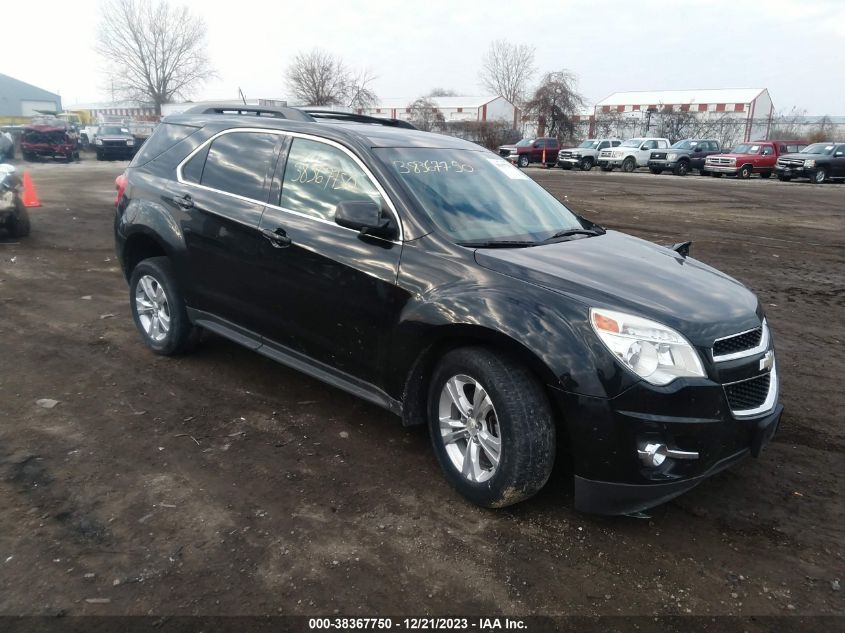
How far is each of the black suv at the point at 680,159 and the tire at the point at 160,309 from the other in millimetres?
31449

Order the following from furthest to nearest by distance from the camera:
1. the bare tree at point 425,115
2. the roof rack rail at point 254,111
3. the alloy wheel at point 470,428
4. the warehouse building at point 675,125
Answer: the bare tree at point 425,115 < the warehouse building at point 675,125 < the roof rack rail at point 254,111 < the alloy wheel at point 470,428

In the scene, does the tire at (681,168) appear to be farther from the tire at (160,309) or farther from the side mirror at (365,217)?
the side mirror at (365,217)

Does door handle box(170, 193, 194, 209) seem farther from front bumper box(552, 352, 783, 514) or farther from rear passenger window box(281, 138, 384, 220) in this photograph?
front bumper box(552, 352, 783, 514)

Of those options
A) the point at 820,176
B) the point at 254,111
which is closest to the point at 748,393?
the point at 254,111

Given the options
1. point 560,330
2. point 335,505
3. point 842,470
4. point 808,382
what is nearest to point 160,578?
point 335,505

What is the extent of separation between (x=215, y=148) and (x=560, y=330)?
302 centimetres

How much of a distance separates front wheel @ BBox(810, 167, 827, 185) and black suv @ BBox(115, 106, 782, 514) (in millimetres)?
28490

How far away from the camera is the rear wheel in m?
32.2

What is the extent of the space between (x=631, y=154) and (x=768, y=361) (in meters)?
32.7

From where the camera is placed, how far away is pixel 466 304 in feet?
10.2

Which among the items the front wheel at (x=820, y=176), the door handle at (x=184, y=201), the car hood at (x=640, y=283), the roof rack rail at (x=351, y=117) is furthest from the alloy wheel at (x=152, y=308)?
the front wheel at (x=820, y=176)

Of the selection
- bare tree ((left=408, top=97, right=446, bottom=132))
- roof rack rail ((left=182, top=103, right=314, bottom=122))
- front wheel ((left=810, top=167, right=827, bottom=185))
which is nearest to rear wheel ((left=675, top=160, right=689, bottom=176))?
front wheel ((left=810, top=167, right=827, bottom=185))

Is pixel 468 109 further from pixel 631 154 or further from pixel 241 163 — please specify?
pixel 241 163

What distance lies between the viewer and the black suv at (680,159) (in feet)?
105
